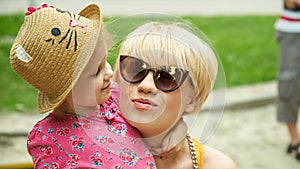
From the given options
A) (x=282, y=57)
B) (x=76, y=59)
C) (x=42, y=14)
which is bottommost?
(x=282, y=57)

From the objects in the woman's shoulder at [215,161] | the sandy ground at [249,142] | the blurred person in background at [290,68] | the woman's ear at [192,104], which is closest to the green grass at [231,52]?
the sandy ground at [249,142]

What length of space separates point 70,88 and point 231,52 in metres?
5.39

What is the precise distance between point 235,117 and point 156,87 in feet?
11.7

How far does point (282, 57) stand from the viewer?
453 centimetres

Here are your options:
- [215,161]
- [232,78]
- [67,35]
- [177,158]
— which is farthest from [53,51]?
[232,78]

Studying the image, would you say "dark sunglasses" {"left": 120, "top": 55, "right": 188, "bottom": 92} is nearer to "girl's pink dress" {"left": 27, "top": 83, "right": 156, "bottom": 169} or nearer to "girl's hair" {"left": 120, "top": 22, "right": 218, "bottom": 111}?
"girl's hair" {"left": 120, "top": 22, "right": 218, "bottom": 111}

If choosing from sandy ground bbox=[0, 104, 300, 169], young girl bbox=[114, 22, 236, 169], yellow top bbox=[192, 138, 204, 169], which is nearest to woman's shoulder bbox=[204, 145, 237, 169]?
yellow top bbox=[192, 138, 204, 169]

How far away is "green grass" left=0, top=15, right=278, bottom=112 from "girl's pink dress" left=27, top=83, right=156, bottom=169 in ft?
11.0

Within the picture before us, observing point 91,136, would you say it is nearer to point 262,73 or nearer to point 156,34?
point 156,34

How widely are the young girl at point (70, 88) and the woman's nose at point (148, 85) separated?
0.10 m

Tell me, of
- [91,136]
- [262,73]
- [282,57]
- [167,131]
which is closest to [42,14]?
[91,136]

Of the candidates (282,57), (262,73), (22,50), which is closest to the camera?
(22,50)

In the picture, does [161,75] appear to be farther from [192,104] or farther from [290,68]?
[290,68]

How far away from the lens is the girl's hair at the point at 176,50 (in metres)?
1.88
